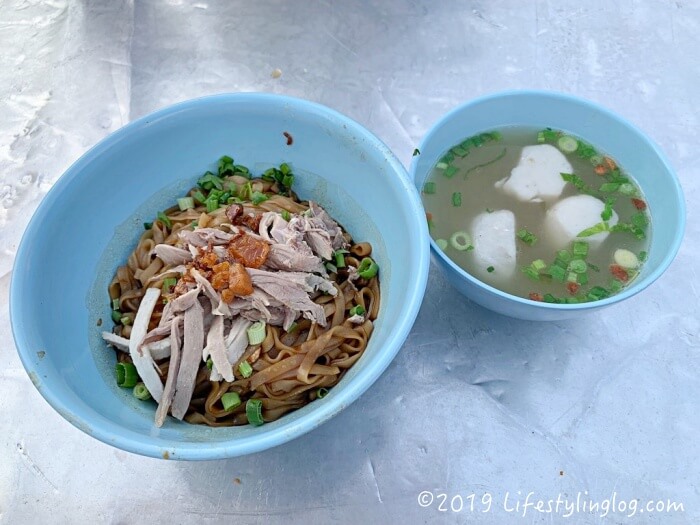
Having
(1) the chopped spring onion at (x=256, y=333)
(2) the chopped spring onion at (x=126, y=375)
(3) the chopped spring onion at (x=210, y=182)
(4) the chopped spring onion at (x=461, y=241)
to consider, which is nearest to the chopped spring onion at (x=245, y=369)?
(1) the chopped spring onion at (x=256, y=333)

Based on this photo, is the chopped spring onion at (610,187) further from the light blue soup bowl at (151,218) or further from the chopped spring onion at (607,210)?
the light blue soup bowl at (151,218)

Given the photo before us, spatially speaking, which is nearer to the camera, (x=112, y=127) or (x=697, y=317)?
(x=697, y=317)

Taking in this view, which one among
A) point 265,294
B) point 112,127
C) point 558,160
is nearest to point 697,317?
point 558,160

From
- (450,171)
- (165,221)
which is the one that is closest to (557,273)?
(450,171)

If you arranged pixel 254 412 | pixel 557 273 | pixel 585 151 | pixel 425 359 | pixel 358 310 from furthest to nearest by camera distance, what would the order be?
pixel 585 151 < pixel 425 359 < pixel 557 273 < pixel 358 310 < pixel 254 412

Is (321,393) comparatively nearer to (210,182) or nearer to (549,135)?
(210,182)

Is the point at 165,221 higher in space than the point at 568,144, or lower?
lower

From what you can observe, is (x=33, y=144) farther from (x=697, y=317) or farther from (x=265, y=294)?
(x=697, y=317)
